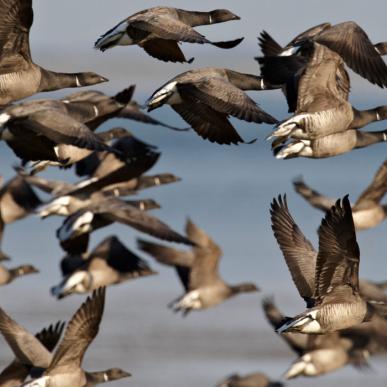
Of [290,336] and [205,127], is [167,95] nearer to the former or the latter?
[205,127]

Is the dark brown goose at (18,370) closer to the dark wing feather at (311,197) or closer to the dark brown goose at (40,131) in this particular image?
the dark brown goose at (40,131)

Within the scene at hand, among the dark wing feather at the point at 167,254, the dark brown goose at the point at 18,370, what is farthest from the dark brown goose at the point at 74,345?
the dark wing feather at the point at 167,254

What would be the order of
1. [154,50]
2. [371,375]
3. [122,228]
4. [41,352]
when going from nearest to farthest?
[41,352], [154,50], [371,375], [122,228]

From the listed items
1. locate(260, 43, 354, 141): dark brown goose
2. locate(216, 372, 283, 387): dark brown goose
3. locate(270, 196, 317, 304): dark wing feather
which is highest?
locate(260, 43, 354, 141): dark brown goose

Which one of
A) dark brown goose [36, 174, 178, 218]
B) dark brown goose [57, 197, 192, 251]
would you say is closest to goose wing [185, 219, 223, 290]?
dark brown goose [36, 174, 178, 218]

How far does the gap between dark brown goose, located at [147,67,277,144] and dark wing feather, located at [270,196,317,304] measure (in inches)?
31.9

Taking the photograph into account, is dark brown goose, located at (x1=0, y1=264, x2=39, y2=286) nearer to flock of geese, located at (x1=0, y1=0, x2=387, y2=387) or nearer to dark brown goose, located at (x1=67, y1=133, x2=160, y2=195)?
dark brown goose, located at (x1=67, y1=133, x2=160, y2=195)

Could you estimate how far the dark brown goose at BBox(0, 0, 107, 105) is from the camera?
13039 millimetres

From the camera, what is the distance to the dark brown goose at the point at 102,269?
1884cm

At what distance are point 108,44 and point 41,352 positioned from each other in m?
2.81

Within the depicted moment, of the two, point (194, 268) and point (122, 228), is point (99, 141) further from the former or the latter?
point (122, 228)

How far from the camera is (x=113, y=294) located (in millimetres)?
23297

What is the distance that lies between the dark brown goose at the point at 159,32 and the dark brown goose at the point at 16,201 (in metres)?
5.53

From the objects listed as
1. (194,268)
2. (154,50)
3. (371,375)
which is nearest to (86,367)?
(194,268)
